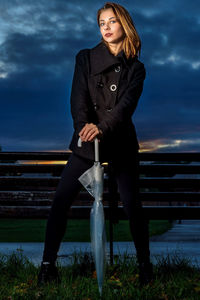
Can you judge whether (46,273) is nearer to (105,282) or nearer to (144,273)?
(105,282)

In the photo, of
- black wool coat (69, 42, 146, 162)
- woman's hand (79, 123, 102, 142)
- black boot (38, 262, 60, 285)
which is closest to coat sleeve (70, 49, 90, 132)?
black wool coat (69, 42, 146, 162)

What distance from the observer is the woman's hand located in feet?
11.4

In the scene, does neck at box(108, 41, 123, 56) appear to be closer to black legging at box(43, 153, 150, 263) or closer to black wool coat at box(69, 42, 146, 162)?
black wool coat at box(69, 42, 146, 162)

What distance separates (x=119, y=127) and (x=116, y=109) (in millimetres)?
147

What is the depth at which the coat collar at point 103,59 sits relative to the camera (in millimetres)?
3787

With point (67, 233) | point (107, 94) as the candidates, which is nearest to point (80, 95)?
point (107, 94)

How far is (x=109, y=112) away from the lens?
374 cm

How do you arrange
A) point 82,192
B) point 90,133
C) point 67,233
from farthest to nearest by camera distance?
point 67,233 → point 82,192 → point 90,133

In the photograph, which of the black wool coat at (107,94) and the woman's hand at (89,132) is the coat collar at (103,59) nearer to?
the black wool coat at (107,94)

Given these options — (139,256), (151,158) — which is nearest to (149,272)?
(139,256)

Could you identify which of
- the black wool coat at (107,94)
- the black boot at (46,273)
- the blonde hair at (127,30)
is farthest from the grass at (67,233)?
the blonde hair at (127,30)

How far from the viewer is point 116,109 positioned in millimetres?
3648

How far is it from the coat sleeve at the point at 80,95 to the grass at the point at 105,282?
1.27m

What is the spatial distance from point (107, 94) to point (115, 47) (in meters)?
0.42
